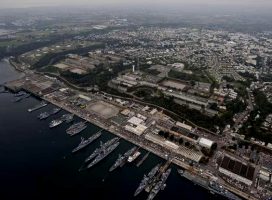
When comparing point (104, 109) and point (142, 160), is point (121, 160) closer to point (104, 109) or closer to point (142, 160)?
point (142, 160)

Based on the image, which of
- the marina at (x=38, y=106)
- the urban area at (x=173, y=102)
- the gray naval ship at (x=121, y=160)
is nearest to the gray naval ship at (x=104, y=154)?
the urban area at (x=173, y=102)

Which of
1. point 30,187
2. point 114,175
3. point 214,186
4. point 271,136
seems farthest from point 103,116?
point 271,136

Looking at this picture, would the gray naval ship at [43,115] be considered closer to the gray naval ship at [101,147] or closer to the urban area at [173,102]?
the urban area at [173,102]

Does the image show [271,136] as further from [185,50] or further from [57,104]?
[185,50]

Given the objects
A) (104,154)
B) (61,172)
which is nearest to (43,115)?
(61,172)

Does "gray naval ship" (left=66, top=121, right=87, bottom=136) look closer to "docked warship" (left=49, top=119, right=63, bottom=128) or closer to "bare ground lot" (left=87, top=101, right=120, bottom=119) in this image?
"docked warship" (left=49, top=119, right=63, bottom=128)

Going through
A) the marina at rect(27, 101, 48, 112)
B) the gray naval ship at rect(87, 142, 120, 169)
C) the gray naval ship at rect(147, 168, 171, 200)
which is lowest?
the marina at rect(27, 101, 48, 112)

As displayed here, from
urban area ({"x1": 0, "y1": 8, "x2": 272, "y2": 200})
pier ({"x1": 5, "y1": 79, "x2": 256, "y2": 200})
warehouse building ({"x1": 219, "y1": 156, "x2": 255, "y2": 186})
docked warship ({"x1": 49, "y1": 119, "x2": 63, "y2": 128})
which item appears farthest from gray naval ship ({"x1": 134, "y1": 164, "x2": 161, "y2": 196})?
docked warship ({"x1": 49, "y1": 119, "x2": 63, "y2": 128})
